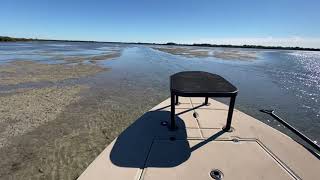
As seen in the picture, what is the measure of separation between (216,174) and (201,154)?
499 millimetres

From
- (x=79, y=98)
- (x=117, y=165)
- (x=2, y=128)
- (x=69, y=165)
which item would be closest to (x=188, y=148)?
(x=117, y=165)

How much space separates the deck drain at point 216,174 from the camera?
2759mm

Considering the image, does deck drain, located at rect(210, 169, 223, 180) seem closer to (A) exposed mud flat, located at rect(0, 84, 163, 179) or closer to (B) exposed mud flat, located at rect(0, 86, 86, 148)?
(A) exposed mud flat, located at rect(0, 84, 163, 179)

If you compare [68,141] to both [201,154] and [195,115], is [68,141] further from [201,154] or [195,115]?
[201,154]

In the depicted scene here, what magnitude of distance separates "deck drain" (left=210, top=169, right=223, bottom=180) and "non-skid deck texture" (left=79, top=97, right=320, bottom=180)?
0.19 ft

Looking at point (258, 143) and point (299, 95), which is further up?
point (258, 143)

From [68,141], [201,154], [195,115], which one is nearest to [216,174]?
[201,154]

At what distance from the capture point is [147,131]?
163 inches

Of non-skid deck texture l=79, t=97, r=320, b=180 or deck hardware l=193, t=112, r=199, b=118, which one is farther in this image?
deck hardware l=193, t=112, r=199, b=118

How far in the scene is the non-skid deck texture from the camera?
2.85 metres

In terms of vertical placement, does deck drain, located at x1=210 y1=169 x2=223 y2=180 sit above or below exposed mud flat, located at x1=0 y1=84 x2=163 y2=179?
above

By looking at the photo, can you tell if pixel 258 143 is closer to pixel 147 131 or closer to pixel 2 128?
pixel 147 131

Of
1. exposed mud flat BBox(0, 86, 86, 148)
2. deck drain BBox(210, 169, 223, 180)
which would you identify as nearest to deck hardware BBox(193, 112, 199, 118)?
deck drain BBox(210, 169, 223, 180)

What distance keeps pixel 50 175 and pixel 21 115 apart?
3970mm
